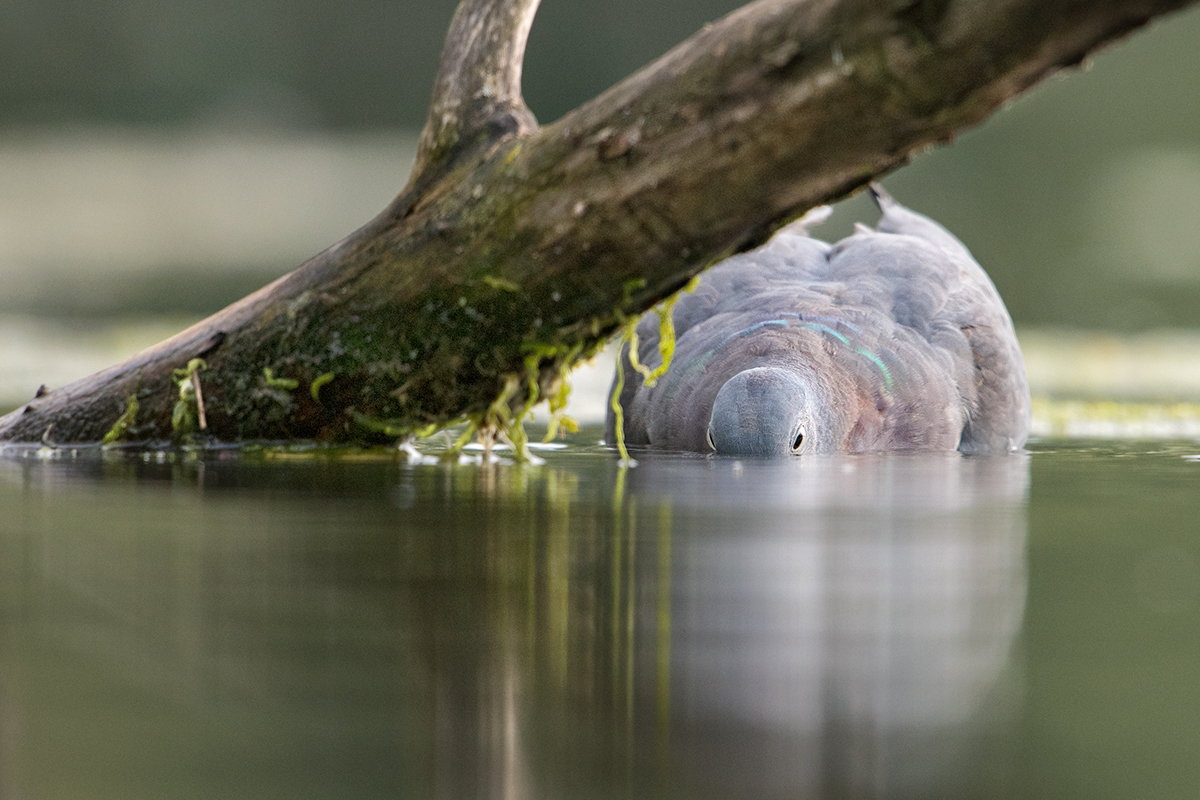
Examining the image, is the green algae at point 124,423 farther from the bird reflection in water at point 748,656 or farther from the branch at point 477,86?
the bird reflection in water at point 748,656

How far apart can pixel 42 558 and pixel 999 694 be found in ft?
3.98

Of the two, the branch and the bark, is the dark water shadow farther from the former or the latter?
the branch

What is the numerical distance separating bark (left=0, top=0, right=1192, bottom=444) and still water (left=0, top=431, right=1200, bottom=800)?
1.56 feet

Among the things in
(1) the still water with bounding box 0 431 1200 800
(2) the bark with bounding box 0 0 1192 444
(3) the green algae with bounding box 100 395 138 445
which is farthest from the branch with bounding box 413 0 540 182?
(3) the green algae with bounding box 100 395 138 445

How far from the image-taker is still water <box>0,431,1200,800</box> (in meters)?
0.91

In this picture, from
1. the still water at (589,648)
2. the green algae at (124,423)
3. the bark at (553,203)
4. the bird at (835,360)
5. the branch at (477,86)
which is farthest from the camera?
the bird at (835,360)

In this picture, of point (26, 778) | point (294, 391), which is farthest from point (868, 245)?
point (26, 778)

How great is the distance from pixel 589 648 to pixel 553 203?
4.42ft

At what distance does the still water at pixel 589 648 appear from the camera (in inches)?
35.8

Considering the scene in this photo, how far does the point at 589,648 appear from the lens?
1214mm

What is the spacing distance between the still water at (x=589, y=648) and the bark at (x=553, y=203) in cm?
48

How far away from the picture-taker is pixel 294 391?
283cm

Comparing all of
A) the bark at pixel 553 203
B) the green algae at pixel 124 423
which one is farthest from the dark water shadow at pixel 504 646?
the green algae at pixel 124 423

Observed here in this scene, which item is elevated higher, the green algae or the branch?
the branch
